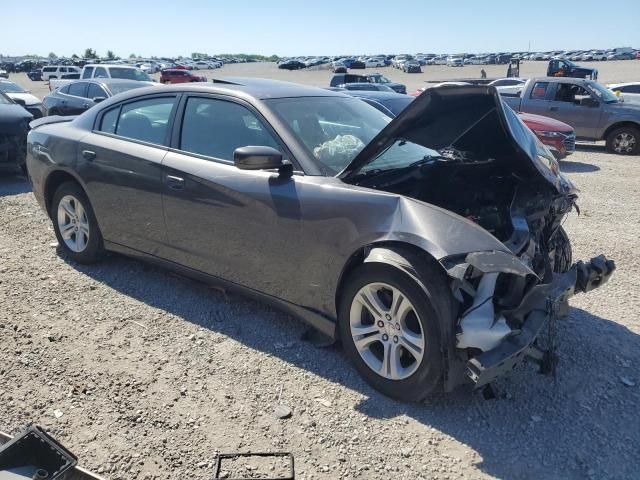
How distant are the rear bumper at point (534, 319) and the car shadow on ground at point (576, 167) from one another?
7.85 m

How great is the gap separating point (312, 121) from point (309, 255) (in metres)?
1.07

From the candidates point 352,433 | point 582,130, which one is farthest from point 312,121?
point 582,130

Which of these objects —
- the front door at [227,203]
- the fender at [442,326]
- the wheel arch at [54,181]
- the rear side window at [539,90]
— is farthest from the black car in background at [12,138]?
the rear side window at [539,90]

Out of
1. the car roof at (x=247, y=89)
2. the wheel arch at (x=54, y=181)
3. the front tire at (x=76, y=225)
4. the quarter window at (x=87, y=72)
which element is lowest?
the front tire at (x=76, y=225)

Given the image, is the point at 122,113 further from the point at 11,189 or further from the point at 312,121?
the point at 11,189

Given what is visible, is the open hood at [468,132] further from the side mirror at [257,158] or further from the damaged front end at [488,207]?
the side mirror at [257,158]

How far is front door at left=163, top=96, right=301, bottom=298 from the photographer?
3469 millimetres

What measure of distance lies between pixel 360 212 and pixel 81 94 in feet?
39.4

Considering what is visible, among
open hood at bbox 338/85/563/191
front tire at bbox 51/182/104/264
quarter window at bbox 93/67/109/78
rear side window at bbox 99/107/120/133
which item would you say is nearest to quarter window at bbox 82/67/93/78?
quarter window at bbox 93/67/109/78

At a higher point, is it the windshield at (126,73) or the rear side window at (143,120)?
the rear side window at (143,120)

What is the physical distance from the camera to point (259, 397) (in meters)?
3.12

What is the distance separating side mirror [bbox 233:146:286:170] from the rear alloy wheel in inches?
465

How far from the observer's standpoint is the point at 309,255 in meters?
3.35

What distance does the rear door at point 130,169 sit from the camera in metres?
4.18
